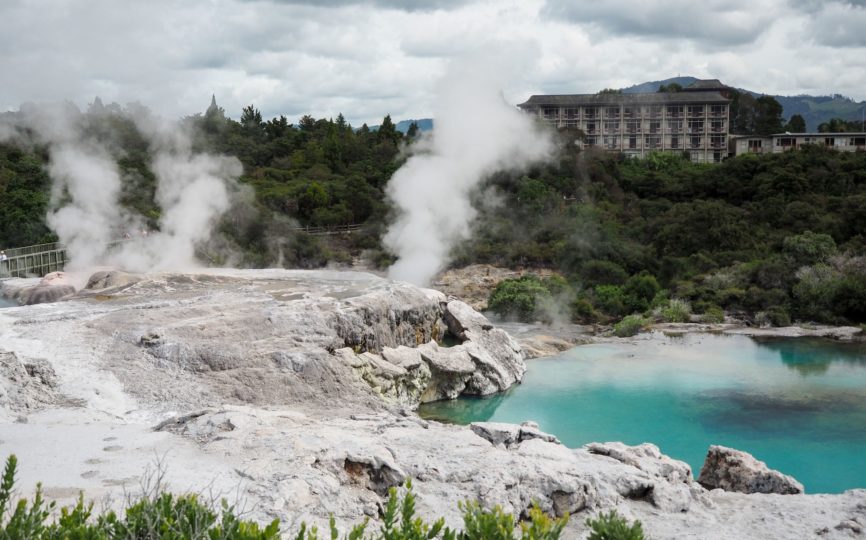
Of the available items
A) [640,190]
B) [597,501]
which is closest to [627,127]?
[640,190]

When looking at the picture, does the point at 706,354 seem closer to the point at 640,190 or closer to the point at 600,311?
the point at 600,311

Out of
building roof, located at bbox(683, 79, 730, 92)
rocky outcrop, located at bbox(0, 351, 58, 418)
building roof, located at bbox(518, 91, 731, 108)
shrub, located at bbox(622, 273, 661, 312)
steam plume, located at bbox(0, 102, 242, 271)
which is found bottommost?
shrub, located at bbox(622, 273, 661, 312)

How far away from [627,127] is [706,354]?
40.9 metres

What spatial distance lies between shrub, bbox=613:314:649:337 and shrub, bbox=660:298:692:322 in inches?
27.6

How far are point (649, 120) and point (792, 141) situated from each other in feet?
32.1

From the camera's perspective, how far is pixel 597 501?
9977 millimetres

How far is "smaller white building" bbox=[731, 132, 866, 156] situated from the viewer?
50.7 m

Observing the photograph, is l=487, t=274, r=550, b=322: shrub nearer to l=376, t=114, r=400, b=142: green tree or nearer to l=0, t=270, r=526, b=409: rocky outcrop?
l=0, t=270, r=526, b=409: rocky outcrop

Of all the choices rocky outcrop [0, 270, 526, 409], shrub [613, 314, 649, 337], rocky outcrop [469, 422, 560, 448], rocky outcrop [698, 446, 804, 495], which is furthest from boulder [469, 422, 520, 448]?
shrub [613, 314, 649, 337]

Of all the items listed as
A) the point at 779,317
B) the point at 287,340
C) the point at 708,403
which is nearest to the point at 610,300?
the point at 779,317

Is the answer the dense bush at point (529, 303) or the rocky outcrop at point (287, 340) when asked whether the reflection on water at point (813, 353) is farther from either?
the rocky outcrop at point (287, 340)

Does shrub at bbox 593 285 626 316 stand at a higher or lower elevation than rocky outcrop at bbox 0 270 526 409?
lower

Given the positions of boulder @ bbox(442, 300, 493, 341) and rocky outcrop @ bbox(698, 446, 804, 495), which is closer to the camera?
rocky outcrop @ bbox(698, 446, 804, 495)

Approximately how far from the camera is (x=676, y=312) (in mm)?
25297
